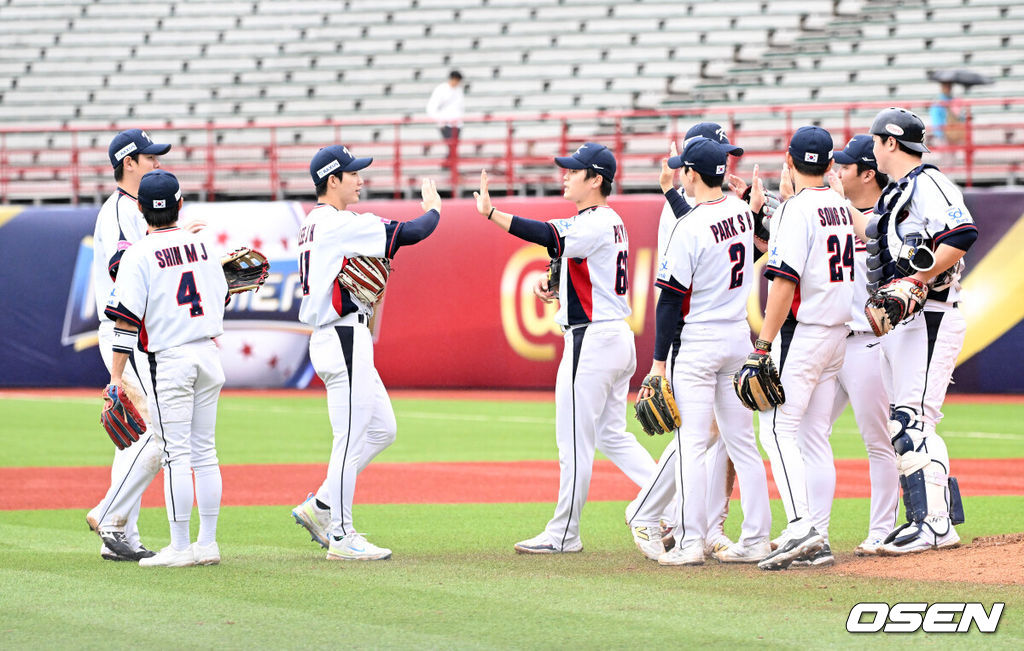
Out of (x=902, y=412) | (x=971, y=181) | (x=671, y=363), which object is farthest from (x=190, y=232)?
(x=971, y=181)

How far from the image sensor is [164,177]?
703cm

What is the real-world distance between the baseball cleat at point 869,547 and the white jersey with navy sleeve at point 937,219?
1343 mm

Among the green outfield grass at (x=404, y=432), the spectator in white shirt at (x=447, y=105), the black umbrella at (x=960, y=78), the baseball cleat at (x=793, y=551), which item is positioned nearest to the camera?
the baseball cleat at (x=793, y=551)

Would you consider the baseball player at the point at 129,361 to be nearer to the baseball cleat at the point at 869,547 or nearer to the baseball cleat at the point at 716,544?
the baseball cleat at the point at 716,544

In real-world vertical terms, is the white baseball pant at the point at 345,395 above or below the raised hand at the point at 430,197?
below

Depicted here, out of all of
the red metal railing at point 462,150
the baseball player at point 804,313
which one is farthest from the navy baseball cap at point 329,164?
the red metal railing at point 462,150

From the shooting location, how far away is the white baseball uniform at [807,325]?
671 centimetres

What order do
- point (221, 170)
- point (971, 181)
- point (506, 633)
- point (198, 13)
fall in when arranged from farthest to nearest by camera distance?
point (198, 13), point (221, 170), point (971, 181), point (506, 633)

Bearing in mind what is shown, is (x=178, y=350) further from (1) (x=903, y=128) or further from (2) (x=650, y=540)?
(1) (x=903, y=128)

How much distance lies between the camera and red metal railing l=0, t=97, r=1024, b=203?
65.7 feet

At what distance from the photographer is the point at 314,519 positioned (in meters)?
7.41

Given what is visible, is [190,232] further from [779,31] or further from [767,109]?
[779,31]

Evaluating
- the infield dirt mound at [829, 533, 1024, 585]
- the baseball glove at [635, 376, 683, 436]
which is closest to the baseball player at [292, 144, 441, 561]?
the baseball glove at [635, 376, 683, 436]

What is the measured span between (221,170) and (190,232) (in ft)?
57.8
